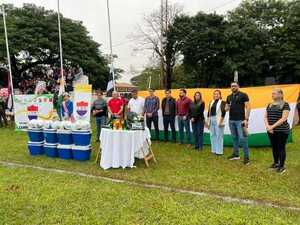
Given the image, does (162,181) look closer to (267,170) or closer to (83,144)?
(267,170)

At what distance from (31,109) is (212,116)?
33.1 feet

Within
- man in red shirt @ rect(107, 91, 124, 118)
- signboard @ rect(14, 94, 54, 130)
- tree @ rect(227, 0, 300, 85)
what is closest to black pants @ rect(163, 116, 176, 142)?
man in red shirt @ rect(107, 91, 124, 118)

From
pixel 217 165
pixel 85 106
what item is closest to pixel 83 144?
pixel 217 165

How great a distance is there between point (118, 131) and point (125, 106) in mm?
2705

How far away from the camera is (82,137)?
999 centimetres

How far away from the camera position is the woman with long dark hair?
8.03 m

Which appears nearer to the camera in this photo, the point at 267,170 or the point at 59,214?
the point at 59,214

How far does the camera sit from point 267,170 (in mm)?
8445

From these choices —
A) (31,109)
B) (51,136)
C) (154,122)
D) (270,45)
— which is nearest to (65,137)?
(51,136)

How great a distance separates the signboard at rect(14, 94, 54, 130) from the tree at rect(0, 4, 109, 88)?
1496cm

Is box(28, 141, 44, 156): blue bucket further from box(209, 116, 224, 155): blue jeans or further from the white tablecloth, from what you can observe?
box(209, 116, 224, 155): blue jeans

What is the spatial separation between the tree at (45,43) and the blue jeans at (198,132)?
2394 cm

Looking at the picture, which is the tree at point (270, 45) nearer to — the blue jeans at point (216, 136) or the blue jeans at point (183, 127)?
the blue jeans at point (183, 127)

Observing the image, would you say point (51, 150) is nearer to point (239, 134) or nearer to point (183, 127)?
point (183, 127)
